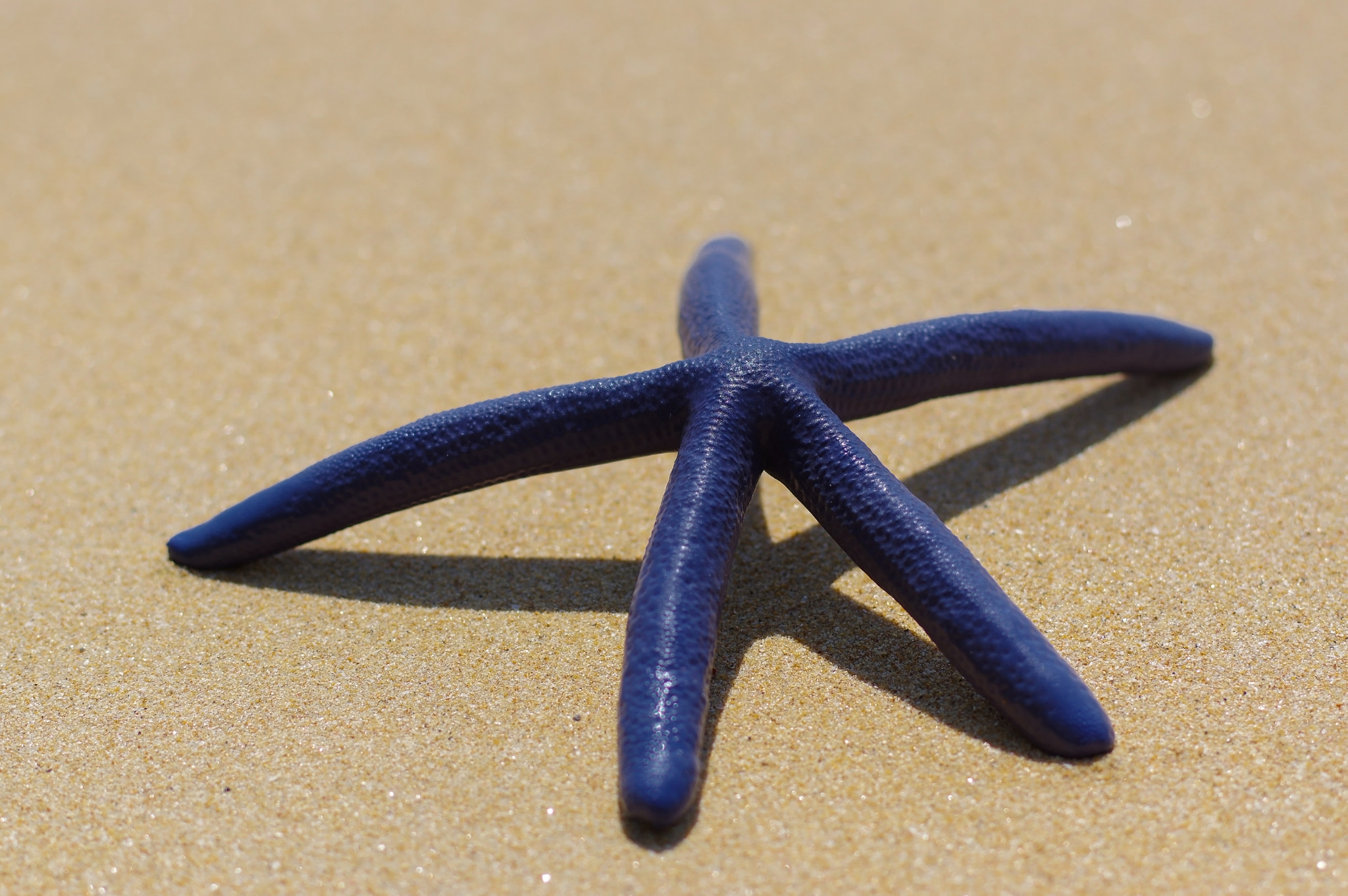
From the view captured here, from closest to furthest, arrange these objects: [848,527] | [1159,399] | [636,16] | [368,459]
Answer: [848,527] → [368,459] → [1159,399] → [636,16]

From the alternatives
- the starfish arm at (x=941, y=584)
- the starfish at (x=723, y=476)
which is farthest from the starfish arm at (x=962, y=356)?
the starfish arm at (x=941, y=584)

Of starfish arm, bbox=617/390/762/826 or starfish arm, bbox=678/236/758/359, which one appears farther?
starfish arm, bbox=678/236/758/359

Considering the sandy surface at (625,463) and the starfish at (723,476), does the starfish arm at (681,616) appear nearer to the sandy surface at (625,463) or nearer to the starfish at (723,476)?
the starfish at (723,476)

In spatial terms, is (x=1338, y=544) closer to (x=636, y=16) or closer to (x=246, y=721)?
(x=246, y=721)

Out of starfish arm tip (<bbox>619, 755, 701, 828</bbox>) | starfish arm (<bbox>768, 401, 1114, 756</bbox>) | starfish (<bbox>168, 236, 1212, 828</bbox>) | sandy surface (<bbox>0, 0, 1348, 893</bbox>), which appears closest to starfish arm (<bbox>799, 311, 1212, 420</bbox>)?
starfish (<bbox>168, 236, 1212, 828</bbox>)

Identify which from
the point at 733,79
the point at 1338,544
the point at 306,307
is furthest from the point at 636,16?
the point at 1338,544

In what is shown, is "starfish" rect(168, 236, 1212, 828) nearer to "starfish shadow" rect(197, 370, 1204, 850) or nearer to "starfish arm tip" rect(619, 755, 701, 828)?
"starfish arm tip" rect(619, 755, 701, 828)
